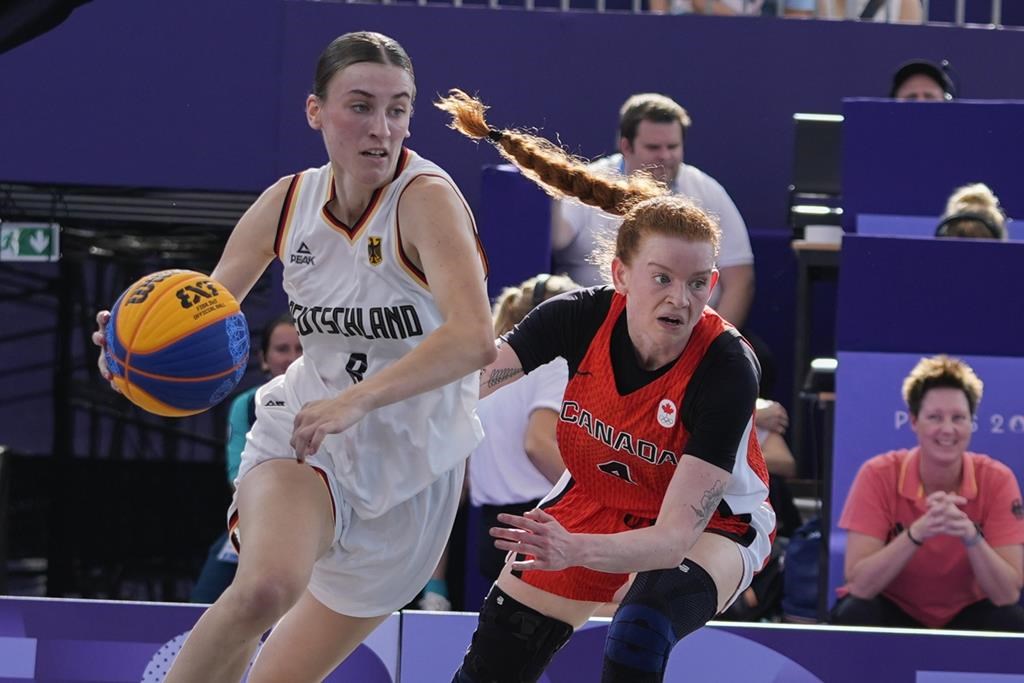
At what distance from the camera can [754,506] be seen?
378cm

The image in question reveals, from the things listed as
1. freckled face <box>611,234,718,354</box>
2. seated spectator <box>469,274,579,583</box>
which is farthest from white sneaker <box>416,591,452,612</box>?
freckled face <box>611,234,718,354</box>

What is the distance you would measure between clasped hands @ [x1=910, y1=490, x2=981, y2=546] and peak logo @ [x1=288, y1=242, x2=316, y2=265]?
2470mm

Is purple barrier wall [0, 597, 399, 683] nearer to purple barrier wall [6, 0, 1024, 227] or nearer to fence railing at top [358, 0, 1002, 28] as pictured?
purple barrier wall [6, 0, 1024, 227]

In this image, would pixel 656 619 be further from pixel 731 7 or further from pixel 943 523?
pixel 731 7

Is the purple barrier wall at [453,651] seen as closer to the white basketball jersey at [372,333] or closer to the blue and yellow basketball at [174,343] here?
the white basketball jersey at [372,333]

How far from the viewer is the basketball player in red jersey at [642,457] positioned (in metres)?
3.51

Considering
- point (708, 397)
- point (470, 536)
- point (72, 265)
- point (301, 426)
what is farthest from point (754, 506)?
point (72, 265)

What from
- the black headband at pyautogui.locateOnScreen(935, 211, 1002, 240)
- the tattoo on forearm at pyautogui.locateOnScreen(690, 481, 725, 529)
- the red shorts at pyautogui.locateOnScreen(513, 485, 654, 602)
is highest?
the black headband at pyautogui.locateOnScreen(935, 211, 1002, 240)

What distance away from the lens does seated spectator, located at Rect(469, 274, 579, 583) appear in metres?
5.28

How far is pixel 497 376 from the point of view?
3.89 meters

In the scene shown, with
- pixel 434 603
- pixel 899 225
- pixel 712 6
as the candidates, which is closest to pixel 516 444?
pixel 434 603

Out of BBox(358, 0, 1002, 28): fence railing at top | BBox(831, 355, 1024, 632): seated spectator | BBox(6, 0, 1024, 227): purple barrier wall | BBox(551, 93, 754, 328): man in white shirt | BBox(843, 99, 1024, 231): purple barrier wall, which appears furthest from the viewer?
BBox(358, 0, 1002, 28): fence railing at top

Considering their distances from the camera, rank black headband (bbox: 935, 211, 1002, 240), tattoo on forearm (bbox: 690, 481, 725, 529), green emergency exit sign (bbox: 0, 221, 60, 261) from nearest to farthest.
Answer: tattoo on forearm (bbox: 690, 481, 725, 529)
black headband (bbox: 935, 211, 1002, 240)
green emergency exit sign (bbox: 0, 221, 60, 261)

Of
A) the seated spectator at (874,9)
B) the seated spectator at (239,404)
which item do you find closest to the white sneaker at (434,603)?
the seated spectator at (239,404)
